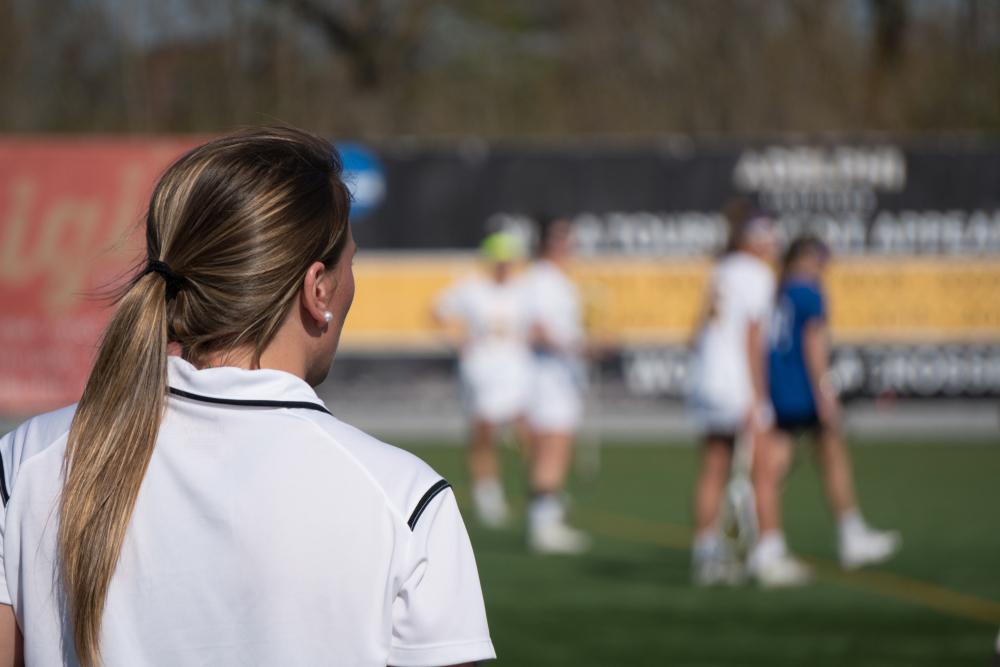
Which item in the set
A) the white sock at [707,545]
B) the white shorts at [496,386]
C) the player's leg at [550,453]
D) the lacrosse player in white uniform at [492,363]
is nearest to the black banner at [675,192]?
the lacrosse player in white uniform at [492,363]

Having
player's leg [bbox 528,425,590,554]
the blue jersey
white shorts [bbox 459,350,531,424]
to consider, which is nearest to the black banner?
white shorts [bbox 459,350,531,424]

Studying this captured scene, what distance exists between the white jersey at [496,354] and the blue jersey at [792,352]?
10.4 ft

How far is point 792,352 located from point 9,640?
7.96 meters

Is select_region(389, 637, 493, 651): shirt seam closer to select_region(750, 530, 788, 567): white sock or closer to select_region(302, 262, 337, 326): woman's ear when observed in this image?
select_region(302, 262, 337, 326): woman's ear

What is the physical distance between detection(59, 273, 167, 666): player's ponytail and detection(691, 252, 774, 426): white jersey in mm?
7252

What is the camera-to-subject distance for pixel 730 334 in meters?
9.17

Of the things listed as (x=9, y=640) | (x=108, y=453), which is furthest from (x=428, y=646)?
(x=9, y=640)

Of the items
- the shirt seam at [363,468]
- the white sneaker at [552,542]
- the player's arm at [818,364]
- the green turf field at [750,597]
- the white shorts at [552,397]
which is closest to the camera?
the shirt seam at [363,468]

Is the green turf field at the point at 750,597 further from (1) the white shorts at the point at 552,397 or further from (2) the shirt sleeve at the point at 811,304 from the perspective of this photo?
(2) the shirt sleeve at the point at 811,304

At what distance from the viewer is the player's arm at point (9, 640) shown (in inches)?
75.7

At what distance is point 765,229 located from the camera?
8992 mm

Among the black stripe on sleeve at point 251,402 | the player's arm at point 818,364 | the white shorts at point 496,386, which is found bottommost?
the white shorts at point 496,386

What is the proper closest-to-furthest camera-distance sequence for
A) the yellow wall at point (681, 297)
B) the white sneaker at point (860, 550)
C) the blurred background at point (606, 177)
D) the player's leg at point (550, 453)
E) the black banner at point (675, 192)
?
1. the white sneaker at point (860, 550)
2. the player's leg at point (550, 453)
3. the blurred background at point (606, 177)
4. the yellow wall at point (681, 297)
5. the black banner at point (675, 192)

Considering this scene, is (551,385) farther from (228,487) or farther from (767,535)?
(228,487)
